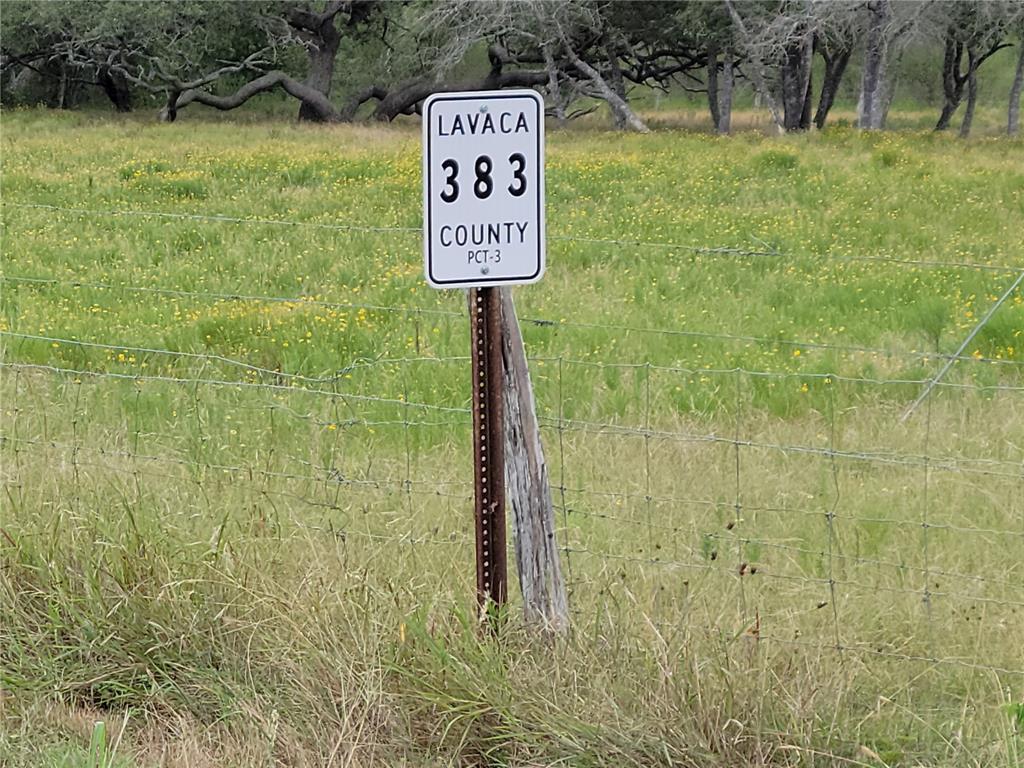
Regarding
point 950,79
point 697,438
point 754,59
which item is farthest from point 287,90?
point 697,438

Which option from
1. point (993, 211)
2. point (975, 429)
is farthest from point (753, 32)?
point (975, 429)

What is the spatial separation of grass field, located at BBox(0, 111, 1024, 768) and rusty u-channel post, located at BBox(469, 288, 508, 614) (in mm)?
154


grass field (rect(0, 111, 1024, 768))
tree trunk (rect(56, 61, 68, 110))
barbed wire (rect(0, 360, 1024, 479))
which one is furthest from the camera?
tree trunk (rect(56, 61, 68, 110))

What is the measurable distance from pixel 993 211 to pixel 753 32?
17683 millimetres

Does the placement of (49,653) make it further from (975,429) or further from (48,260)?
(48,260)

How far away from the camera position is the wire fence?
412 centimetres

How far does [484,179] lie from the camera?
364cm

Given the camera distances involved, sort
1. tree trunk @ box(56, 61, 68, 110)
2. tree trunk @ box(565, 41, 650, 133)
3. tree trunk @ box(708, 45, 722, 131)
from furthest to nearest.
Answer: tree trunk @ box(56, 61, 68, 110) < tree trunk @ box(708, 45, 722, 131) < tree trunk @ box(565, 41, 650, 133)

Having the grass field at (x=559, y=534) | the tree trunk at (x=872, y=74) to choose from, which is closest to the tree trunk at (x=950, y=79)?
the tree trunk at (x=872, y=74)

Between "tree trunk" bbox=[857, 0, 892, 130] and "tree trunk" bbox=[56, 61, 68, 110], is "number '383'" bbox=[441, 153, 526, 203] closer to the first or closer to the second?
"tree trunk" bbox=[857, 0, 892, 130]

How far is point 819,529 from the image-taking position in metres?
5.12

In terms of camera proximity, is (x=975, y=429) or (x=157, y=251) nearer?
(x=975, y=429)

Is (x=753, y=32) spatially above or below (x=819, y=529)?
above

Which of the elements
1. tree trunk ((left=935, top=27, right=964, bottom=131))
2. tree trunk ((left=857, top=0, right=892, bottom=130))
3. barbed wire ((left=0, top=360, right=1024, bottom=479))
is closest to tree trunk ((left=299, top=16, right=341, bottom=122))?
tree trunk ((left=857, top=0, right=892, bottom=130))
